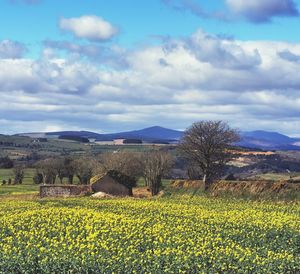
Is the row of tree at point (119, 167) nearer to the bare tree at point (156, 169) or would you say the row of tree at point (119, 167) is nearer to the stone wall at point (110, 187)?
the bare tree at point (156, 169)

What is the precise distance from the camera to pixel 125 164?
A: 101 metres

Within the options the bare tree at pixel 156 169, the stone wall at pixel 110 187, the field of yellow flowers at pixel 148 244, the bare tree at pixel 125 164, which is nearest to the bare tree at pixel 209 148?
the bare tree at pixel 156 169

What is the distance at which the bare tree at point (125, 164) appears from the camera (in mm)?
98438

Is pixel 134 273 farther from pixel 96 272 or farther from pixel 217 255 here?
pixel 217 255

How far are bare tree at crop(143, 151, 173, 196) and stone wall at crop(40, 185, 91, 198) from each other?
1143 centimetres

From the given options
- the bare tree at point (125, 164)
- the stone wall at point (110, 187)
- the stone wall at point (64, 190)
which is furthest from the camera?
the bare tree at point (125, 164)

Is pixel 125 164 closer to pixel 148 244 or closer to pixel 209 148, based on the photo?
pixel 209 148

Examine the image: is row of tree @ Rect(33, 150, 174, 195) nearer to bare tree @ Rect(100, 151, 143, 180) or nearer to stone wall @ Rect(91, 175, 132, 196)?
bare tree @ Rect(100, 151, 143, 180)

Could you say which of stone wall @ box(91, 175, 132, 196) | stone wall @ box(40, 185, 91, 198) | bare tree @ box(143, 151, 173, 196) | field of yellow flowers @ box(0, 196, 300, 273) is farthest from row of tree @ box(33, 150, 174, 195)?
field of yellow flowers @ box(0, 196, 300, 273)

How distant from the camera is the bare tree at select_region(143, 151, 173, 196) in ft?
254

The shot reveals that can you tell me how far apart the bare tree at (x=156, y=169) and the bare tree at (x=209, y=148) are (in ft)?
16.9

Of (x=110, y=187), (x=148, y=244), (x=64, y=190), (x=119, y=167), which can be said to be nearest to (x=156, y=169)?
(x=110, y=187)

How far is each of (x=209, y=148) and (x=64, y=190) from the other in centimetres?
2214

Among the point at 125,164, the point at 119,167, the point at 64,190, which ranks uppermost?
the point at 125,164
